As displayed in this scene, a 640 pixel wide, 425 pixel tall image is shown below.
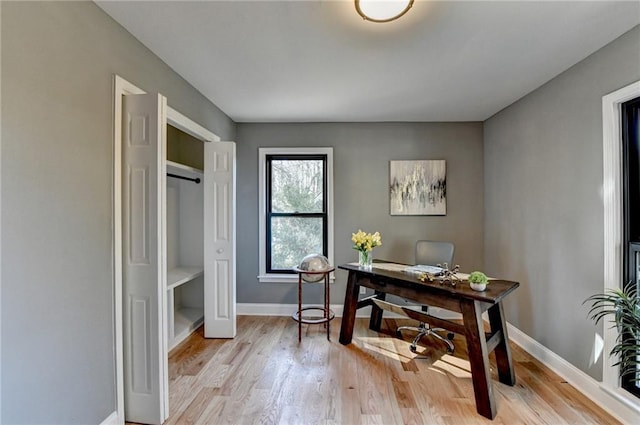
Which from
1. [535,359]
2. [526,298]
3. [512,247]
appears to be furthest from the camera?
[512,247]

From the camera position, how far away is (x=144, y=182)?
198 centimetres

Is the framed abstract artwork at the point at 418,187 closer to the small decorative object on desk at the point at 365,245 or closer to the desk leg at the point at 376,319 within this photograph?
the small decorative object on desk at the point at 365,245

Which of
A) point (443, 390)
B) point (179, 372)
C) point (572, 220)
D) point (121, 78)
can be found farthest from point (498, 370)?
point (121, 78)

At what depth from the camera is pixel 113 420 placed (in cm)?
190

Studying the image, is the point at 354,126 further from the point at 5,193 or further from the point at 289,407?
the point at 5,193

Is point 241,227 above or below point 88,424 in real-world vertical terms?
above

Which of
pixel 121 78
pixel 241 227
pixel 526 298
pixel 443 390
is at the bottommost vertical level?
pixel 443 390

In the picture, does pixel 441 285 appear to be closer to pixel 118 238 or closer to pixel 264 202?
pixel 118 238

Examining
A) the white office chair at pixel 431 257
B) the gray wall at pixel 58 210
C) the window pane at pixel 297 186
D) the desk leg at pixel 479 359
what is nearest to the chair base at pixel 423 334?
the white office chair at pixel 431 257

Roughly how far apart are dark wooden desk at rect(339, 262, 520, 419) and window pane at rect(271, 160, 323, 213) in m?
1.23

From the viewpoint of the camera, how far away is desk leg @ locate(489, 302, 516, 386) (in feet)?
8.04

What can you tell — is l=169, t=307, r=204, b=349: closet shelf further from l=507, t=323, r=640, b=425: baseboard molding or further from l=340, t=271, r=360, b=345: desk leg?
l=507, t=323, r=640, b=425: baseboard molding

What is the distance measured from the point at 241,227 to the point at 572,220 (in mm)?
3492

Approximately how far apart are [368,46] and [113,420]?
2910 mm
